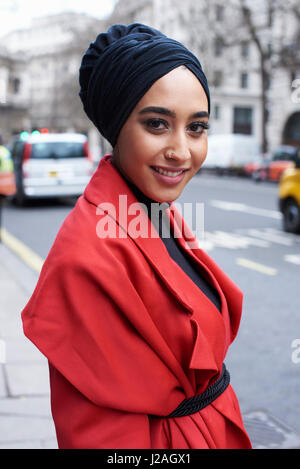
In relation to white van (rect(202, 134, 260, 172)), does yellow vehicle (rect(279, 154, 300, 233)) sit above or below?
above

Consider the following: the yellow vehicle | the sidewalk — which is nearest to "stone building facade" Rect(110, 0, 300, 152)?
the yellow vehicle

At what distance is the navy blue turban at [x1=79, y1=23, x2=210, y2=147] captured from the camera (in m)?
1.37

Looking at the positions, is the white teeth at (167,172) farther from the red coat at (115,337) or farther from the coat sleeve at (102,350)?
the coat sleeve at (102,350)

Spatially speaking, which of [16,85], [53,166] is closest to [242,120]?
[16,85]

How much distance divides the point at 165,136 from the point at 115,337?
1.48ft

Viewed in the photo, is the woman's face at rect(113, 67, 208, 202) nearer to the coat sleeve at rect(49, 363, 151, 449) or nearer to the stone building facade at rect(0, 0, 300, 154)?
the coat sleeve at rect(49, 363, 151, 449)

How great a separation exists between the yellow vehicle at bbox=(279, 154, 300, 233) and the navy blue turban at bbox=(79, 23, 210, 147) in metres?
9.39

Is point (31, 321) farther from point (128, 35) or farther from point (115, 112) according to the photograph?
point (128, 35)

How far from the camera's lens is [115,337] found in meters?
1.28

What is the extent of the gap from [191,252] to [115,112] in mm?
381

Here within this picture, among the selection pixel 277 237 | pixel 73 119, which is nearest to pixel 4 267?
pixel 277 237

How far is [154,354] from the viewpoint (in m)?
1.31

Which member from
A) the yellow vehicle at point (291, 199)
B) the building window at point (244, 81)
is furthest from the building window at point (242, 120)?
the yellow vehicle at point (291, 199)

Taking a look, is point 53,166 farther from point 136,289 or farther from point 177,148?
point 136,289
